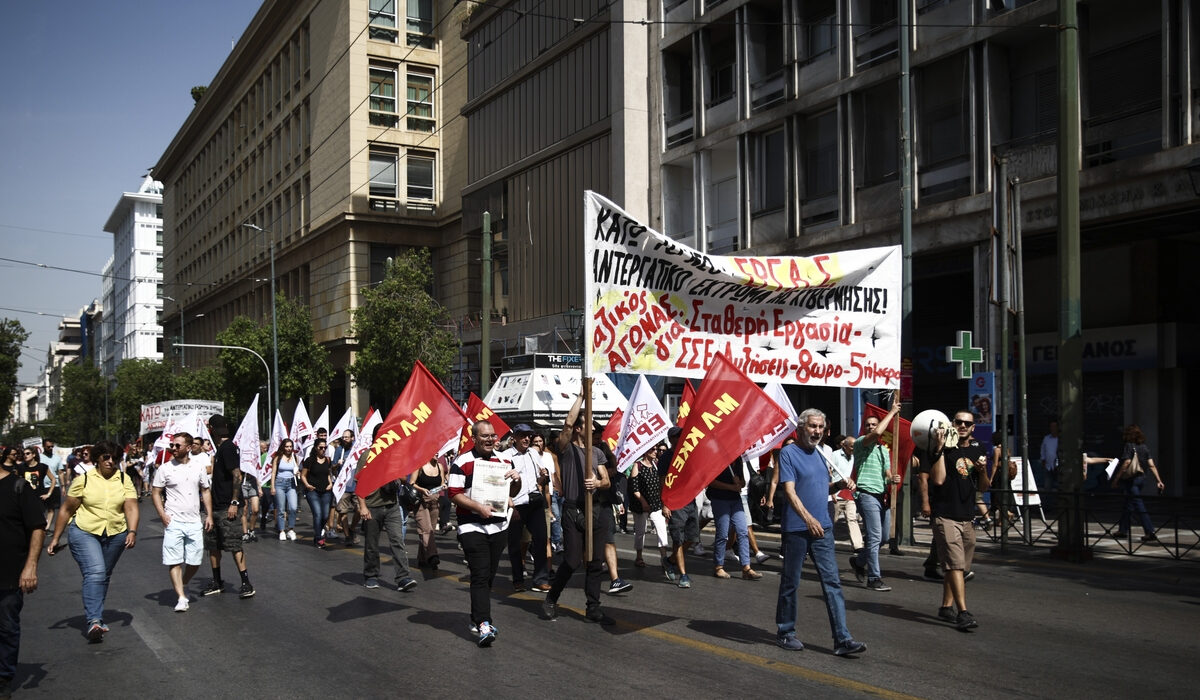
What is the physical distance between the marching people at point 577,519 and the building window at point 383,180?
40.2 meters

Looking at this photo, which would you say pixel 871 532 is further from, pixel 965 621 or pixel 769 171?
pixel 769 171

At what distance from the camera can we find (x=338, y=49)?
49.0 metres

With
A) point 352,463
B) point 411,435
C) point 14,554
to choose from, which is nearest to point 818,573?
point 411,435

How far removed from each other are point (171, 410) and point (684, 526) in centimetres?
3927

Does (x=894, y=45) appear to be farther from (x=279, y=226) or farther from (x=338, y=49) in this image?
(x=279, y=226)

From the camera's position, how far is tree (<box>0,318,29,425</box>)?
198ft

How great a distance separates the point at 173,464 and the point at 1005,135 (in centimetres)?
1622

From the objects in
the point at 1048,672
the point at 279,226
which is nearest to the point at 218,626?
the point at 1048,672

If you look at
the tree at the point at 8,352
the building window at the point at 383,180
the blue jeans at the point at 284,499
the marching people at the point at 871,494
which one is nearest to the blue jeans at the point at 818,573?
the marching people at the point at 871,494

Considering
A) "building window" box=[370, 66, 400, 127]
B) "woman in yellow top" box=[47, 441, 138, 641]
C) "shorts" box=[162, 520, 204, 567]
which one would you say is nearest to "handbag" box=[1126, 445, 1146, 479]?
"shorts" box=[162, 520, 204, 567]

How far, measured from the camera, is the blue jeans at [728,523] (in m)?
11.5

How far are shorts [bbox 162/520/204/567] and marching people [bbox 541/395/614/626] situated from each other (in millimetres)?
3496

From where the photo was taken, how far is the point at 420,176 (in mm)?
50000

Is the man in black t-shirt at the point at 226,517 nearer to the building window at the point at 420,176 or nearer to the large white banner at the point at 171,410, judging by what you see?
the large white banner at the point at 171,410
